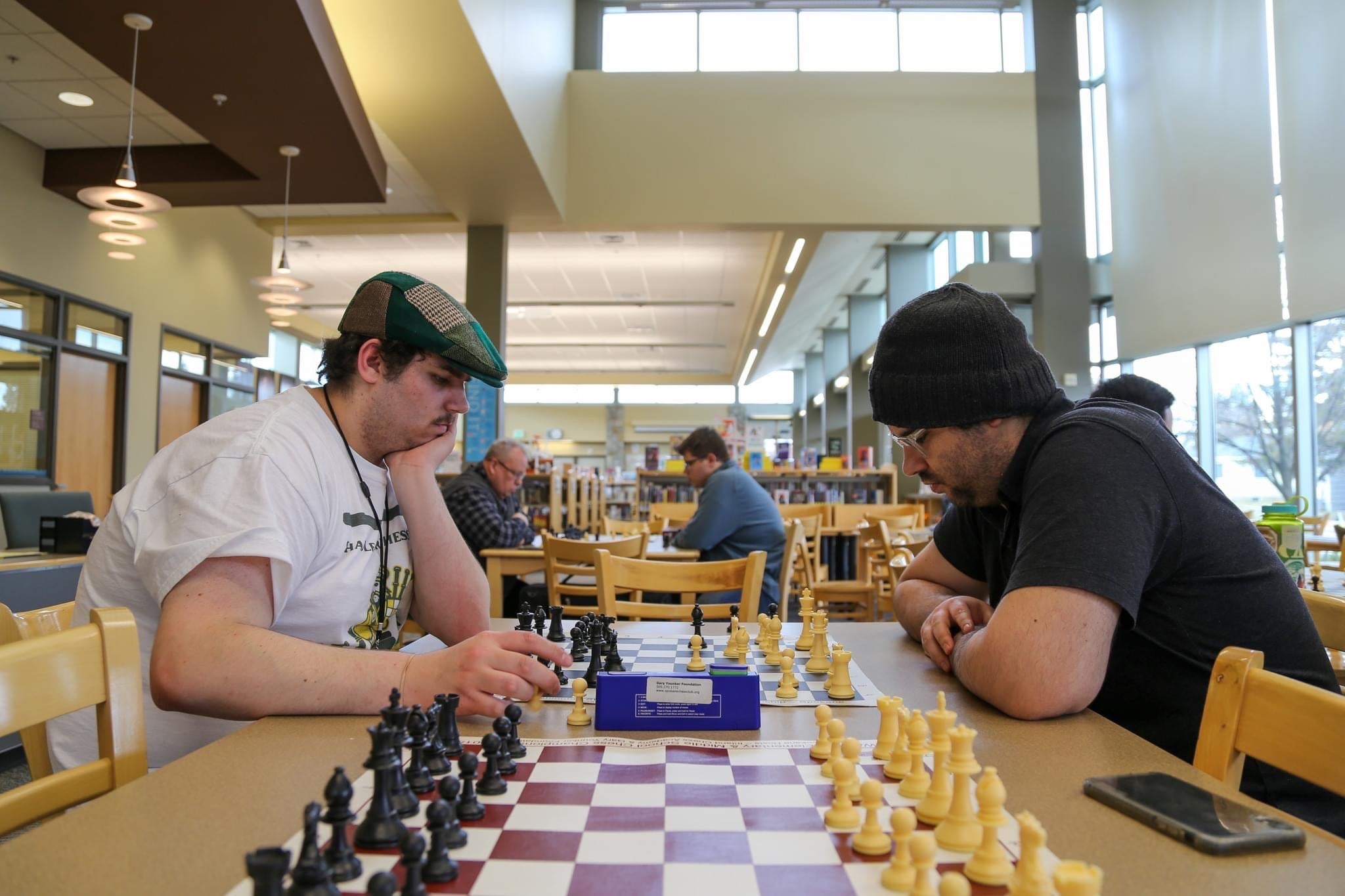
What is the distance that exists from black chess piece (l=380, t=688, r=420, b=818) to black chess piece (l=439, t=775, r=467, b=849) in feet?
0.11

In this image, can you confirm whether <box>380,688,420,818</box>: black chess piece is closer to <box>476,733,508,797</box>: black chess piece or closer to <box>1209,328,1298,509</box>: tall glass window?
<box>476,733,508,797</box>: black chess piece

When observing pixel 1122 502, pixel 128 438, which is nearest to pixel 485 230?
pixel 128 438

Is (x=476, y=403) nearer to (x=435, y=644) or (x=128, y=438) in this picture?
(x=128, y=438)

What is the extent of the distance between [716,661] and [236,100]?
5.05m

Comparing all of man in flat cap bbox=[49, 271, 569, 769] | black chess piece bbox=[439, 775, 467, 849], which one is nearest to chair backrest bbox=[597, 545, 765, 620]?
man in flat cap bbox=[49, 271, 569, 769]

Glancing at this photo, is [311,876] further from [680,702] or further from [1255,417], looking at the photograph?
[1255,417]

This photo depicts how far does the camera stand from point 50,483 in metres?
6.95

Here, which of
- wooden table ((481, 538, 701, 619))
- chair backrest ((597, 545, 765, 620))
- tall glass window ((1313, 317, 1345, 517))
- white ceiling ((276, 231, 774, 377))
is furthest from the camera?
white ceiling ((276, 231, 774, 377))

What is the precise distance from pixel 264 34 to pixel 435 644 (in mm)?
3889

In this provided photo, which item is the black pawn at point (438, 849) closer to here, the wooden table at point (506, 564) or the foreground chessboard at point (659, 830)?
the foreground chessboard at point (659, 830)

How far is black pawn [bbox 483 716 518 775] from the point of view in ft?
2.88

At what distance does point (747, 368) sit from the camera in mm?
18844

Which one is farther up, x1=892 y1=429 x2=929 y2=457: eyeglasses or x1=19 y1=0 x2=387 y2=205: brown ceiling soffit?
x1=19 y1=0 x2=387 y2=205: brown ceiling soffit

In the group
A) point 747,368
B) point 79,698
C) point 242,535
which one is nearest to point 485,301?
point 242,535
